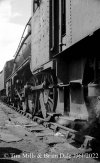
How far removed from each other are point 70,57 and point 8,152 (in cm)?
207

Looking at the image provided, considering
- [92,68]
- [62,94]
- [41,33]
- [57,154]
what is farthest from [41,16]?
[57,154]

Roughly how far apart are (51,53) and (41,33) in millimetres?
896

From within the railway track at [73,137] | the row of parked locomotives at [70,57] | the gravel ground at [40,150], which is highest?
the row of parked locomotives at [70,57]

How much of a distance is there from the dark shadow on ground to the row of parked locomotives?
3.23ft

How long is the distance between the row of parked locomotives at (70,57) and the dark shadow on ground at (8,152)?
98 cm

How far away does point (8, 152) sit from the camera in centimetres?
341

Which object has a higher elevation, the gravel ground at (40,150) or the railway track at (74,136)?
the railway track at (74,136)

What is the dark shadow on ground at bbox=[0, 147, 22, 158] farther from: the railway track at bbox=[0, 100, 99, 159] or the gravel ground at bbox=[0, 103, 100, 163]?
the railway track at bbox=[0, 100, 99, 159]

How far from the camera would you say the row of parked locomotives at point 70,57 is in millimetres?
3293

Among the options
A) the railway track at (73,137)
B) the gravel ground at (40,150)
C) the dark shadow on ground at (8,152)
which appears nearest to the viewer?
the gravel ground at (40,150)

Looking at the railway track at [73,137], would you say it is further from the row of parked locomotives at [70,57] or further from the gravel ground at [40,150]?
the row of parked locomotives at [70,57]

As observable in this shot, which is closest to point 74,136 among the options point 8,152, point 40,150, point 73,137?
point 73,137

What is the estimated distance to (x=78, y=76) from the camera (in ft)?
13.5

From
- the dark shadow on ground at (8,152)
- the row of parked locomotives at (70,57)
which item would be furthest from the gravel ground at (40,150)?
the row of parked locomotives at (70,57)
